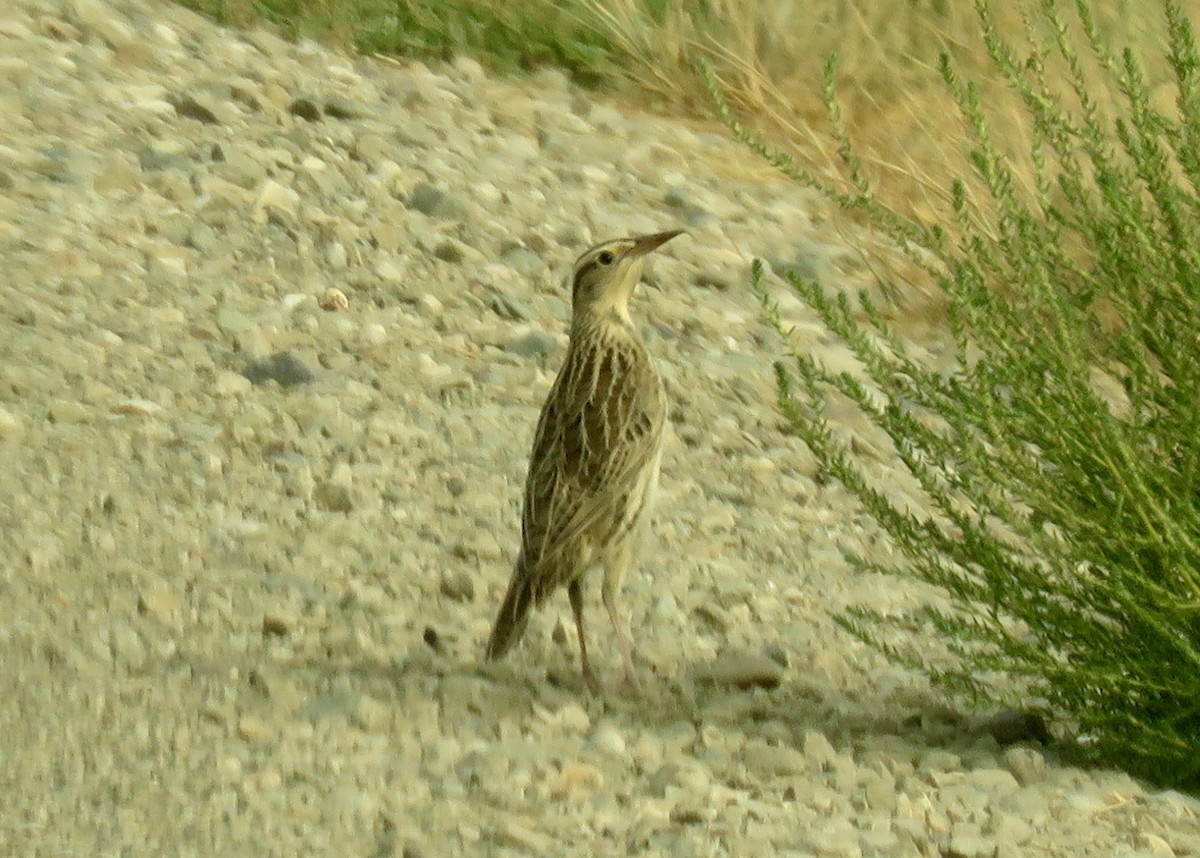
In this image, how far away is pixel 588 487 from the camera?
486cm

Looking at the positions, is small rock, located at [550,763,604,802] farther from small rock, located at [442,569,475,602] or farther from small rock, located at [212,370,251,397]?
small rock, located at [212,370,251,397]

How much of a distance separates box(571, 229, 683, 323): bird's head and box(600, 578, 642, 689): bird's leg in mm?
796

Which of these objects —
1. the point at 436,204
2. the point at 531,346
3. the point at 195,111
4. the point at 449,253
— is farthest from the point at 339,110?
the point at 531,346

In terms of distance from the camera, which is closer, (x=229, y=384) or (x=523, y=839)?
(x=523, y=839)

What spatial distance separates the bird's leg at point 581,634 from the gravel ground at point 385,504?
5cm

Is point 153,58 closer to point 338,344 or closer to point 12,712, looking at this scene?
point 338,344

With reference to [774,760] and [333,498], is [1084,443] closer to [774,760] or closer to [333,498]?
[774,760]

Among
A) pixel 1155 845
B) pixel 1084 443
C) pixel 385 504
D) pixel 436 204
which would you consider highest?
pixel 1084 443

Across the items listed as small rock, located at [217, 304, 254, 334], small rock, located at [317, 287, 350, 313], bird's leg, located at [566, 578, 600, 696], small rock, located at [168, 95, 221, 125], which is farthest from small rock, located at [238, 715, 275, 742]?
small rock, located at [168, 95, 221, 125]

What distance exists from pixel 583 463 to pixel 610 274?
750 millimetres

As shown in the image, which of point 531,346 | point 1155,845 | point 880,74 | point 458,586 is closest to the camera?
point 1155,845

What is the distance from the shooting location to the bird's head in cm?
547

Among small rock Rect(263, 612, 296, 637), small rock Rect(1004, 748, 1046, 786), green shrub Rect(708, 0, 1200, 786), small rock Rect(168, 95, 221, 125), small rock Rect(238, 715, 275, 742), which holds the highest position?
green shrub Rect(708, 0, 1200, 786)

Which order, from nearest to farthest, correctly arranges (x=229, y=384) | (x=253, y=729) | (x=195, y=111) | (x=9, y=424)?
1. (x=253, y=729)
2. (x=9, y=424)
3. (x=229, y=384)
4. (x=195, y=111)
